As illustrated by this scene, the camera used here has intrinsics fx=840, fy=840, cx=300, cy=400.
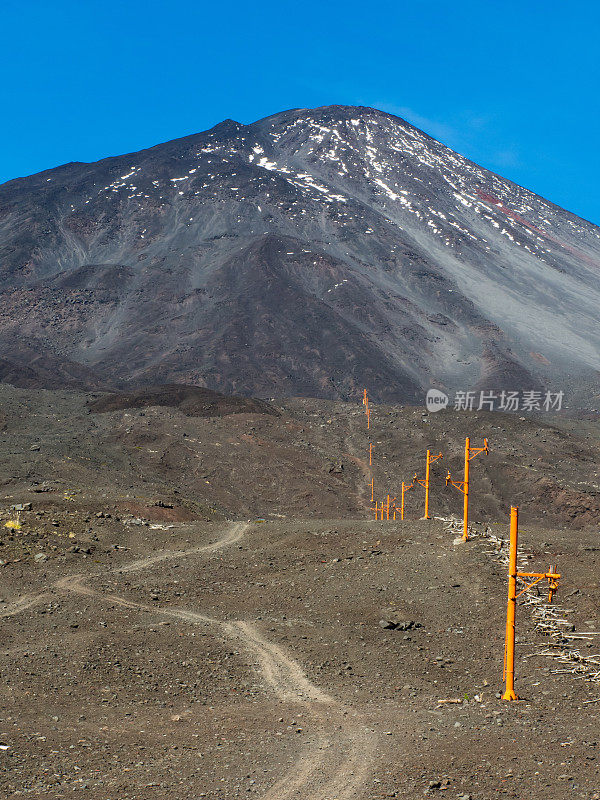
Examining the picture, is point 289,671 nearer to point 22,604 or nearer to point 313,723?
point 313,723

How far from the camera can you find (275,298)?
489 ft

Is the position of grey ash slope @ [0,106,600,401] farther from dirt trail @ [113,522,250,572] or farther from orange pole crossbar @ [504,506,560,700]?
orange pole crossbar @ [504,506,560,700]

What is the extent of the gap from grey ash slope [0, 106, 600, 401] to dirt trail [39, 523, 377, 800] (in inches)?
3600

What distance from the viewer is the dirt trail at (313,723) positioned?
11.7 m

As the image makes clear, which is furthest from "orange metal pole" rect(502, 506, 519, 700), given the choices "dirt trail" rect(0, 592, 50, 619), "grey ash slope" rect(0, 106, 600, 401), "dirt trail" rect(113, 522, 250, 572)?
"grey ash slope" rect(0, 106, 600, 401)

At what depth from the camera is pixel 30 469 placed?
139 feet

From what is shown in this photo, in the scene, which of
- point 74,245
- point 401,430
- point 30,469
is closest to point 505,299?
point 74,245

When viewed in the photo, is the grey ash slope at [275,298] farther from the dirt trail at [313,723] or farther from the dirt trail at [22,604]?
the dirt trail at [313,723]

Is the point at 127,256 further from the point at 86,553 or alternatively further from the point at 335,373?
the point at 86,553

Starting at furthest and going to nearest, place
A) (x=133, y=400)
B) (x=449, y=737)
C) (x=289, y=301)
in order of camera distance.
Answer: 1. (x=289, y=301)
2. (x=133, y=400)
3. (x=449, y=737)

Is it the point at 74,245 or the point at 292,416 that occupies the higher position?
the point at 74,245

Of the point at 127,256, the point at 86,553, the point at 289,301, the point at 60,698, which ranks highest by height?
the point at 127,256

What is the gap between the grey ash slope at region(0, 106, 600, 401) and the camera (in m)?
132

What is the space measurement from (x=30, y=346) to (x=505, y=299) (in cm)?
9423
